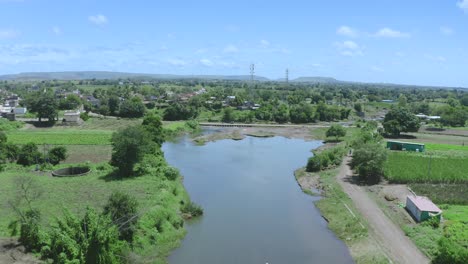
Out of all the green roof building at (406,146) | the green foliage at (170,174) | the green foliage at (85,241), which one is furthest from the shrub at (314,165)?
the green foliage at (85,241)

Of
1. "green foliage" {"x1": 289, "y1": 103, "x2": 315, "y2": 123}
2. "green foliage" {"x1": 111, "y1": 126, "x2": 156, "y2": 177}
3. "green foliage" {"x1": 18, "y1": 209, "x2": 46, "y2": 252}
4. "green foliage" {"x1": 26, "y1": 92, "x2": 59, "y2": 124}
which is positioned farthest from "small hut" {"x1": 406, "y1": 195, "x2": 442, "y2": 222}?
"green foliage" {"x1": 26, "y1": 92, "x2": 59, "y2": 124}

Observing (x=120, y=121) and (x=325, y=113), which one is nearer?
(x=120, y=121)

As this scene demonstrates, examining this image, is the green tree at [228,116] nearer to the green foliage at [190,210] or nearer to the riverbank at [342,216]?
the riverbank at [342,216]

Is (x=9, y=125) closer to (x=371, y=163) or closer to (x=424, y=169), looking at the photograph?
(x=371, y=163)

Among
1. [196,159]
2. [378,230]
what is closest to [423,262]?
[378,230]

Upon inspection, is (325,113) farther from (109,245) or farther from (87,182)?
(109,245)

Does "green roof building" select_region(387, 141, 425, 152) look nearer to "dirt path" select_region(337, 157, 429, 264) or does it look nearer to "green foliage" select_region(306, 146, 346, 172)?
"green foliage" select_region(306, 146, 346, 172)

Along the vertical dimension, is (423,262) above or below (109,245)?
below

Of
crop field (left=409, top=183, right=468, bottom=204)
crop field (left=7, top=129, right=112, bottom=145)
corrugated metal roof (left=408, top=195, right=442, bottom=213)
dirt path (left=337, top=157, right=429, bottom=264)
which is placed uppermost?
crop field (left=7, top=129, right=112, bottom=145)
